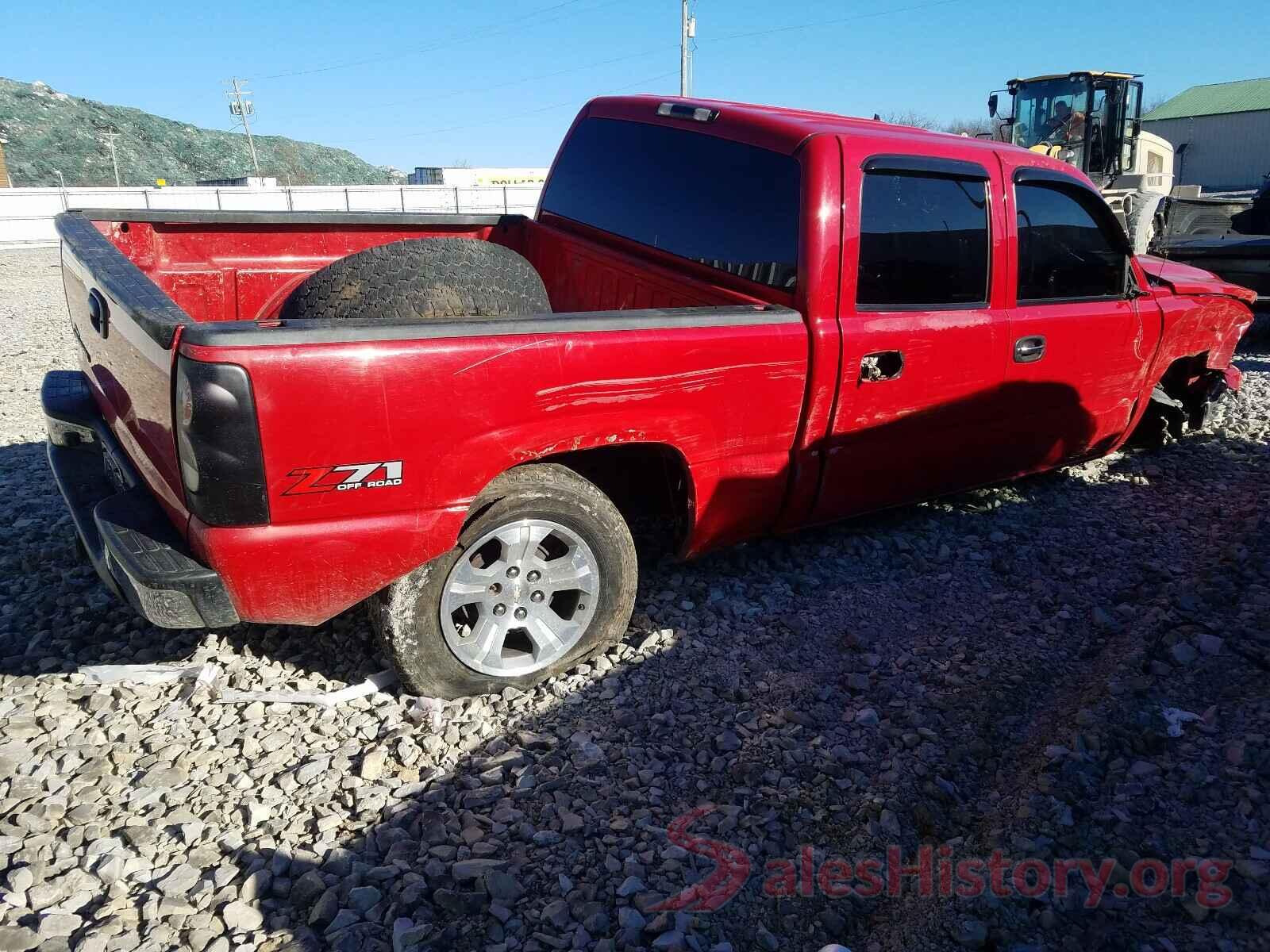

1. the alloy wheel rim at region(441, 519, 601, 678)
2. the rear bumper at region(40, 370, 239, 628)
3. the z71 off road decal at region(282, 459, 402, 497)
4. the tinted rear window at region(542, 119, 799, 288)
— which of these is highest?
the tinted rear window at region(542, 119, 799, 288)

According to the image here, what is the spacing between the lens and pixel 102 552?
2.80 metres

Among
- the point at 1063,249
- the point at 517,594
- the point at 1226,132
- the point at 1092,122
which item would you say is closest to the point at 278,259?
the point at 517,594

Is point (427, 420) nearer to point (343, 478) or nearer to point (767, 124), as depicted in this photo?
point (343, 478)

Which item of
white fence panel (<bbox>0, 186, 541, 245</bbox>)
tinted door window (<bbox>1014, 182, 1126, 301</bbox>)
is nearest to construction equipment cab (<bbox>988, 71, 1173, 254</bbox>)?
tinted door window (<bbox>1014, 182, 1126, 301</bbox>)

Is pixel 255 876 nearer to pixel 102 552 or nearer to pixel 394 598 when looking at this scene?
pixel 394 598

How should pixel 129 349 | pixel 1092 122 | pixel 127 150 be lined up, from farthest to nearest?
pixel 127 150 → pixel 1092 122 → pixel 129 349

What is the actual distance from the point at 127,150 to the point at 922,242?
95.1 meters

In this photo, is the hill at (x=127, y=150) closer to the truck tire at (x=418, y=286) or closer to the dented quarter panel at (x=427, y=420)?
the truck tire at (x=418, y=286)

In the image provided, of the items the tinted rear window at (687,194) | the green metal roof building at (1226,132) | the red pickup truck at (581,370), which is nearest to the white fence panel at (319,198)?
the tinted rear window at (687,194)

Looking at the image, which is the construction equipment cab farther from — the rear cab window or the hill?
the hill

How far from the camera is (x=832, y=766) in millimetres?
2844

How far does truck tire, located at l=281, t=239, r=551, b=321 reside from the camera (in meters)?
3.45

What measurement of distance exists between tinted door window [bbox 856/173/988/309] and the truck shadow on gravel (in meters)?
1.23

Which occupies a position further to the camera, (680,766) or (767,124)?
(767,124)
